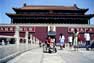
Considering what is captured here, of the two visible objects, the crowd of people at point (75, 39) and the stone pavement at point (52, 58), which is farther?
the crowd of people at point (75, 39)

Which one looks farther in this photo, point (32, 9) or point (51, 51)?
point (32, 9)

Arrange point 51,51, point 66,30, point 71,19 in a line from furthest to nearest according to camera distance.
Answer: point 71,19 < point 66,30 < point 51,51

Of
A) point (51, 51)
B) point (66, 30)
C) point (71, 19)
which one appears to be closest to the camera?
point (51, 51)

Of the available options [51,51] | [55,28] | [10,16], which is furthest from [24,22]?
[51,51]

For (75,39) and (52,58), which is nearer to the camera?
(52,58)

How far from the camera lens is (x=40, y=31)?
41.9 m

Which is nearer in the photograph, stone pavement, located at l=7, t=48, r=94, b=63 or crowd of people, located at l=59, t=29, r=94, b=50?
stone pavement, located at l=7, t=48, r=94, b=63

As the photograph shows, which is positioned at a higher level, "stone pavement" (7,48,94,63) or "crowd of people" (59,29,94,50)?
"crowd of people" (59,29,94,50)

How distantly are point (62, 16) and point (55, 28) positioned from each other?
3299 mm

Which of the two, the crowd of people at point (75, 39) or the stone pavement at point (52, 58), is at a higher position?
the crowd of people at point (75, 39)

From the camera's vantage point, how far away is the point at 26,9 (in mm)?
46750

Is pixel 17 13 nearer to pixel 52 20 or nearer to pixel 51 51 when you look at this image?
pixel 52 20

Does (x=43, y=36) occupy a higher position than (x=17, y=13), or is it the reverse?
(x=17, y=13)

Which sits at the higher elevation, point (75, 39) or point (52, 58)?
point (75, 39)
